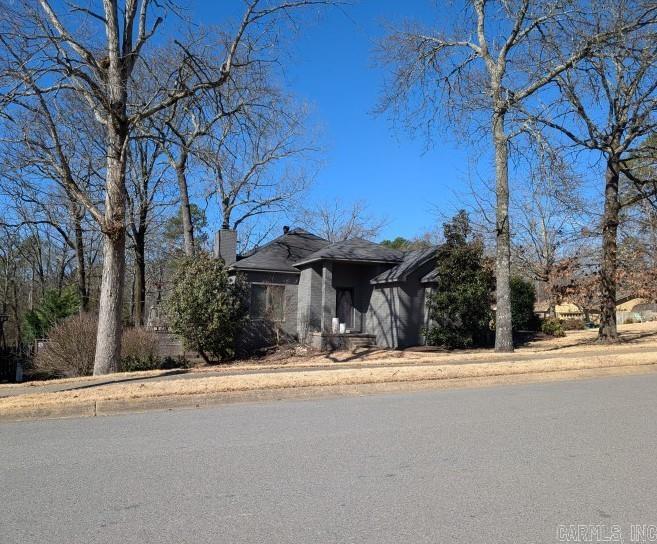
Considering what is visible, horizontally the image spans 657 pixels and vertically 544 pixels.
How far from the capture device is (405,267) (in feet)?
75.5

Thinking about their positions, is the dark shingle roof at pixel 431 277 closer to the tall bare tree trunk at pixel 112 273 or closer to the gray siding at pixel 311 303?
the gray siding at pixel 311 303

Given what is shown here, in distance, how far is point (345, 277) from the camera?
25.2 meters

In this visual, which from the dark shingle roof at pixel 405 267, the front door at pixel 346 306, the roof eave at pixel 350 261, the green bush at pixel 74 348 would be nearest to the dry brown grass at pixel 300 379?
the green bush at pixel 74 348

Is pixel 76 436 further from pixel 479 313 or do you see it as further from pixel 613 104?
pixel 613 104

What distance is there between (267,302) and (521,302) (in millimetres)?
12280

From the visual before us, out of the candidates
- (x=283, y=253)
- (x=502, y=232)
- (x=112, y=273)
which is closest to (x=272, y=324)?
(x=283, y=253)

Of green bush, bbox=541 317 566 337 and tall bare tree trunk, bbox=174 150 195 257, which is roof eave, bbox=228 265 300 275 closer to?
tall bare tree trunk, bbox=174 150 195 257

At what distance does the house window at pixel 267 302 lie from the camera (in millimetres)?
24109

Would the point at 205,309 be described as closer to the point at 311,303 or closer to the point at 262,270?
the point at 262,270

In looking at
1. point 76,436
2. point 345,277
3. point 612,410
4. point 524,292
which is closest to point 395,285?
point 345,277

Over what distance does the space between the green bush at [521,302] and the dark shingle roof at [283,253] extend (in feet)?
30.7

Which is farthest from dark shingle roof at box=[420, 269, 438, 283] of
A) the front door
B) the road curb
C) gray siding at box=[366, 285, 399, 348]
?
the road curb

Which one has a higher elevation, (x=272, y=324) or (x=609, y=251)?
(x=609, y=251)

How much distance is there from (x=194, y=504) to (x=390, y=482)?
173 cm
